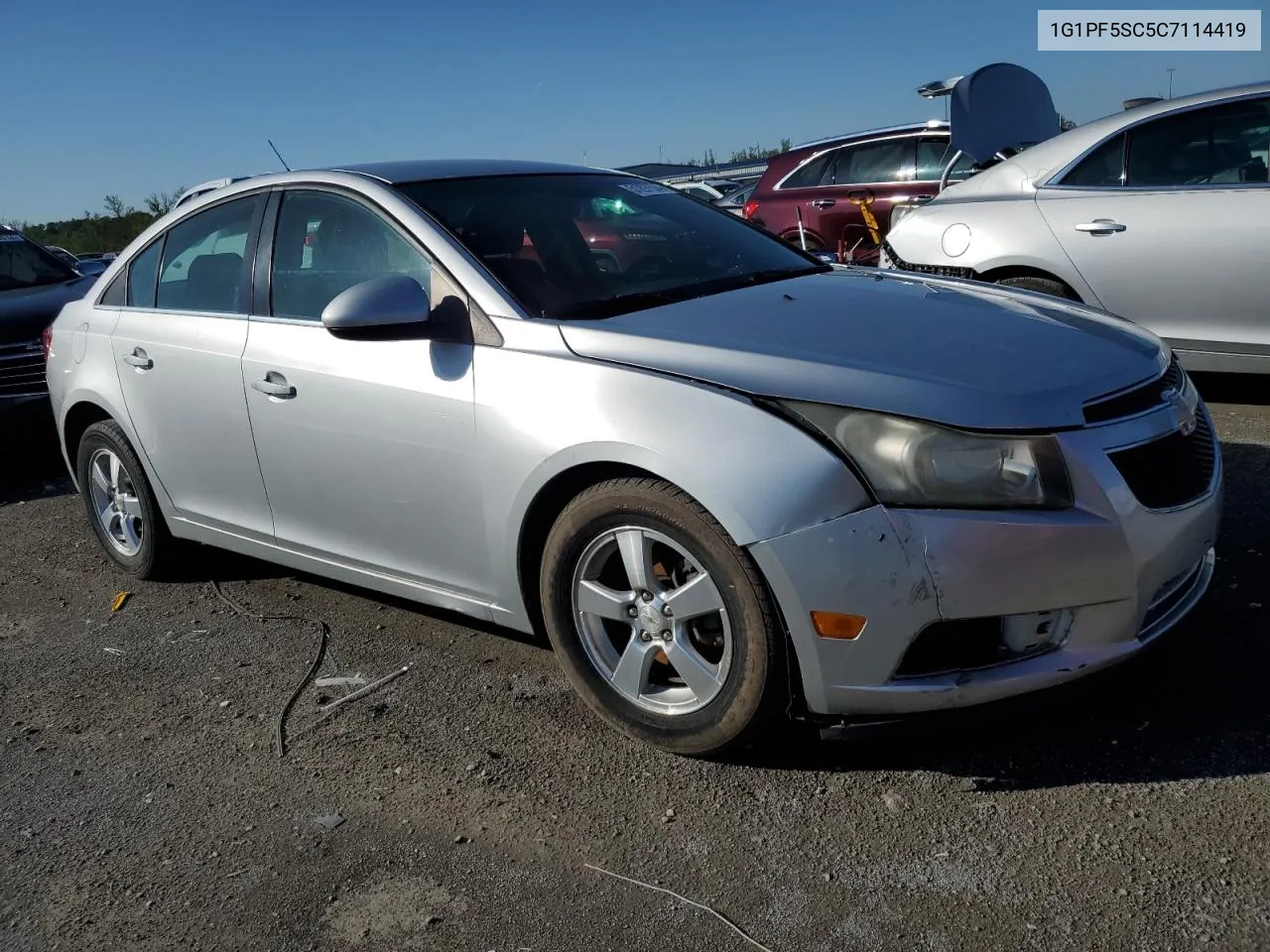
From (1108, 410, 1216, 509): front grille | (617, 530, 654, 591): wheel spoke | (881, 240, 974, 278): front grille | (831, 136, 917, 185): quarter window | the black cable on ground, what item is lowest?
the black cable on ground

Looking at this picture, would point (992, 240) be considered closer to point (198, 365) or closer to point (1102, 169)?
point (1102, 169)

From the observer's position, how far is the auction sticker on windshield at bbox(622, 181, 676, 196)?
4289 mm

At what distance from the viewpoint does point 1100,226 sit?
582 centimetres

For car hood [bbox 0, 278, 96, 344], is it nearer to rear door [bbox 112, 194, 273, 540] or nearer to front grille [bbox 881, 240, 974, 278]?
rear door [bbox 112, 194, 273, 540]

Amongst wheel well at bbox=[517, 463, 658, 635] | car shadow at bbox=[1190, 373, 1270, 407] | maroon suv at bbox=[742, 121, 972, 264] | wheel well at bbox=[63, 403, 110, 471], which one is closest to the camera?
wheel well at bbox=[517, 463, 658, 635]

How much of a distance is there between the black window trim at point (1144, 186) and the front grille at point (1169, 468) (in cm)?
310

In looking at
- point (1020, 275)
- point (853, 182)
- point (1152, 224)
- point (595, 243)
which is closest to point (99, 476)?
point (595, 243)

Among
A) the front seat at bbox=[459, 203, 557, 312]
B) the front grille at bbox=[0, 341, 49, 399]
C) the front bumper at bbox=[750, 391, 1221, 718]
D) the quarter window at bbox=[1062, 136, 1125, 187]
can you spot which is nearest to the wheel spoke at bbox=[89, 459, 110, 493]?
the front seat at bbox=[459, 203, 557, 312]

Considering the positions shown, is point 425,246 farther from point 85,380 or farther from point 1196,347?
point 1196,347

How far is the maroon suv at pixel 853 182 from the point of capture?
10852 millimetres

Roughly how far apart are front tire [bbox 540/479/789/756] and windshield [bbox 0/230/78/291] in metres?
6.59

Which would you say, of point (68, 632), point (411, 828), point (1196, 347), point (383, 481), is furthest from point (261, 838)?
point (1196, 347)

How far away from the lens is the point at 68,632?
443 centimetres

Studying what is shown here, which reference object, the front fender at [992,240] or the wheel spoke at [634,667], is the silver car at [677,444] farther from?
the front fender at [992,240]
